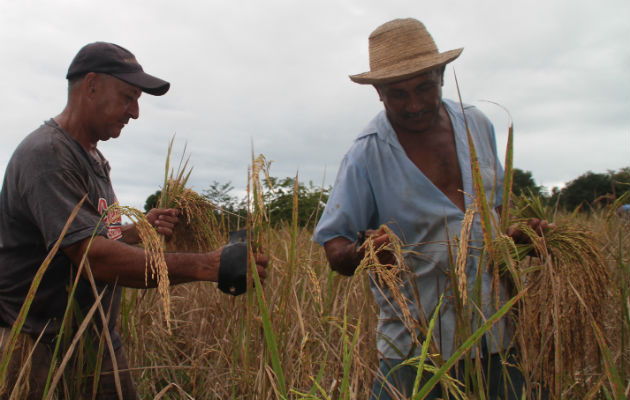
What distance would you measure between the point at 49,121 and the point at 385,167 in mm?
1497

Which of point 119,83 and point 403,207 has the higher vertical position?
point 119,83

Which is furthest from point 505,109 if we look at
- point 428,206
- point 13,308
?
point 13,308

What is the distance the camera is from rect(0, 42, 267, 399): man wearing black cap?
1.79 meters

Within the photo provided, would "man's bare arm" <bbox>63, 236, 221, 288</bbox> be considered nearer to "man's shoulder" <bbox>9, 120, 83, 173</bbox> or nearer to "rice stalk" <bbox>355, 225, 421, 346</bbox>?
"man's shoulder" <bbox>9, 120, 83, 173</bbox>

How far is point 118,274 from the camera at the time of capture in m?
1.85

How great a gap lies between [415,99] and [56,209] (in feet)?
5.22

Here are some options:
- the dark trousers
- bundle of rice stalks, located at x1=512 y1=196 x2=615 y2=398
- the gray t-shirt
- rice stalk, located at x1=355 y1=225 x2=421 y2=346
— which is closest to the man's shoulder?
the gray t-shirt

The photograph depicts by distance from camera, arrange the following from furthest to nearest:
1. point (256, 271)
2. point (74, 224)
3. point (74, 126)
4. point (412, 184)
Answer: point (412, 184) → point (74, 126) → point (74, 224) → point (256, 271)

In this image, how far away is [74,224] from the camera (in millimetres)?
1752

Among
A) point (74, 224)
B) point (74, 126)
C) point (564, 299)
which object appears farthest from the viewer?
point (74, 126)

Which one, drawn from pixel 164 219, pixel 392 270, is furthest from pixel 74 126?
pixel 392 270

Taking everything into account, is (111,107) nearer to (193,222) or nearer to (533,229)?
(193,222)

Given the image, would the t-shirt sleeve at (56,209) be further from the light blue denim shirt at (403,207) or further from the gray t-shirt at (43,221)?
the light blue denim shirt at (403,207)

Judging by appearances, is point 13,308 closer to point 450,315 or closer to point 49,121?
point 49,121
